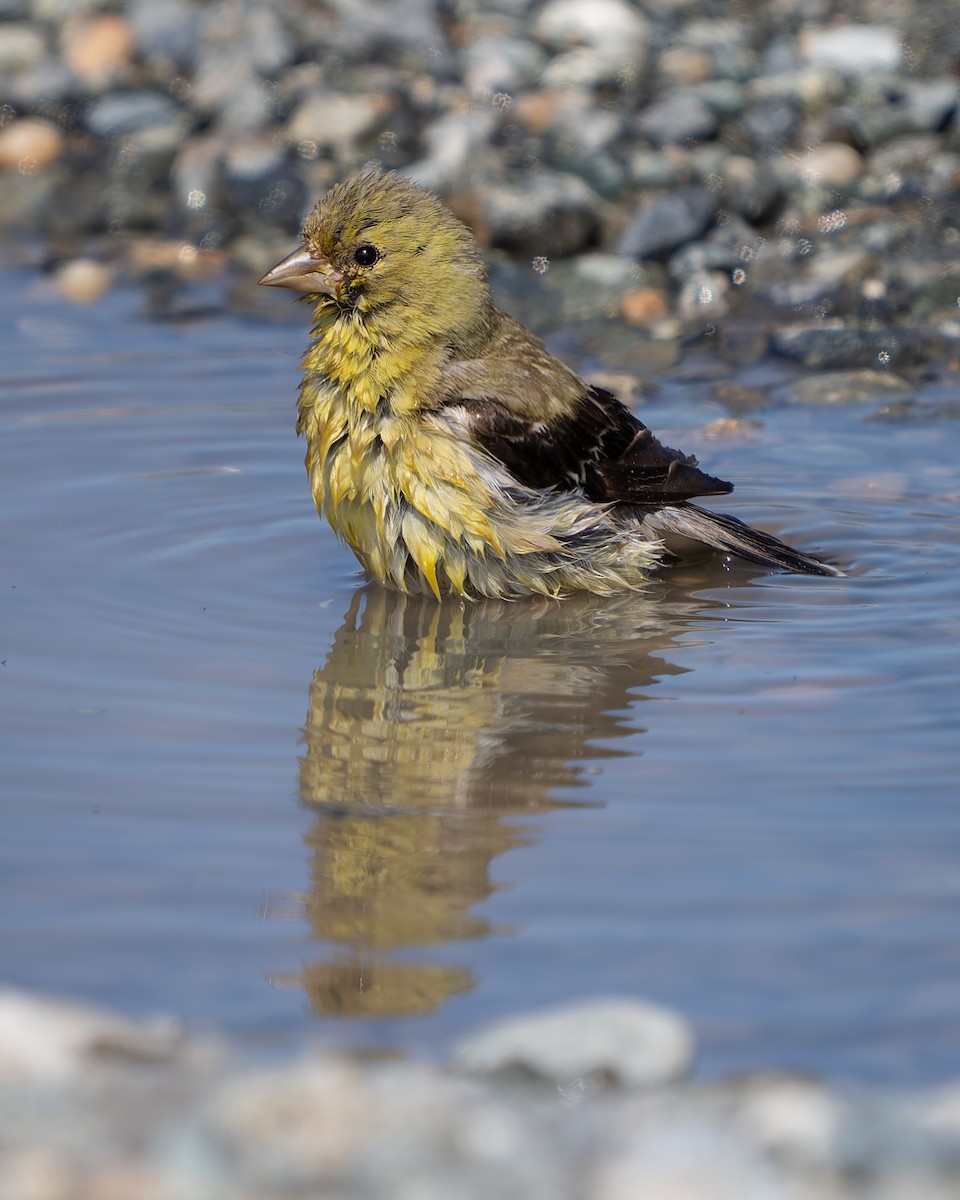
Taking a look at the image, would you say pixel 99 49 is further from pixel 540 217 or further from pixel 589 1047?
pixel 589 1047

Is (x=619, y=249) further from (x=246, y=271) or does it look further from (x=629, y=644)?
(x=629, y=644)

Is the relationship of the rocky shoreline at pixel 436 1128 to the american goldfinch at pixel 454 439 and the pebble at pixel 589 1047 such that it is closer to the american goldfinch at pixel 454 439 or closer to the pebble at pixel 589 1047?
the pebble at pixel 589 1047

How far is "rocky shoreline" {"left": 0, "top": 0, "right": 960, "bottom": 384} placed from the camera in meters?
7.75

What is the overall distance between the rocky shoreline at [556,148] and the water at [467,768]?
62.9 inches

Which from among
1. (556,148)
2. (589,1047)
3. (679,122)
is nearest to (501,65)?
(556,148)

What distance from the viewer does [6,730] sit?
395cm

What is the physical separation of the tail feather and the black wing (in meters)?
0.08

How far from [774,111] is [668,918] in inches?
255

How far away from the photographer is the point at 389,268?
511 cm

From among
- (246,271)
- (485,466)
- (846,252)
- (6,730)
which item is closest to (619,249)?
(846,252)

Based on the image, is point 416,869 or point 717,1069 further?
point 416,869

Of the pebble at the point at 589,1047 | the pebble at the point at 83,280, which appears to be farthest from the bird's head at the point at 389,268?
the pebble at the point at 83,280

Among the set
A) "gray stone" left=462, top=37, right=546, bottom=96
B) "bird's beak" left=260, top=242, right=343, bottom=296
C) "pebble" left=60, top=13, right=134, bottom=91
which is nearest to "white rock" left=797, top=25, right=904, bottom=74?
"gray stone" left=462, top=37, right=546, bottom=96

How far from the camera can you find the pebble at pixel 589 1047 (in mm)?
2508
